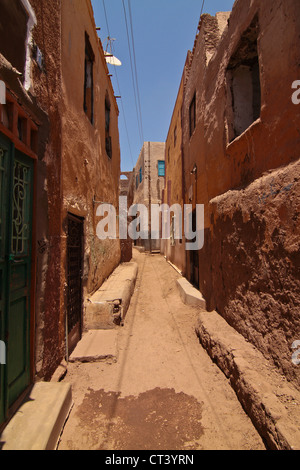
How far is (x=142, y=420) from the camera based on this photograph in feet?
8.45

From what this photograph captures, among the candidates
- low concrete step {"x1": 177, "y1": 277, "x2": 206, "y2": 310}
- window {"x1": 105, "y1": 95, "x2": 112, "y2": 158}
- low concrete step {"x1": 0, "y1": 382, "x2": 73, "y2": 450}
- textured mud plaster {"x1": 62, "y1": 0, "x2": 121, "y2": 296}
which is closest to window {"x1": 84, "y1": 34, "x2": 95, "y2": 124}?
textured mud plaster {"x1": 62, "y1": 0, "x2": 121, "y2": 296}

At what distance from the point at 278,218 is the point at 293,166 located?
56 centimetres

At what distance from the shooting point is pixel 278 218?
2.67 m

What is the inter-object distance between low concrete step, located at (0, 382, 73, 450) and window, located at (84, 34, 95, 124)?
5.04m

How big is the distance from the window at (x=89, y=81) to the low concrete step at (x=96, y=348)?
179 inches

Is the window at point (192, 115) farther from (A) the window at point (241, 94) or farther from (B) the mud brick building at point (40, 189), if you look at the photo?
(B) the mud brick building at point (40, 189)

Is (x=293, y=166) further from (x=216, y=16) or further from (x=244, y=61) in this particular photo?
(x=216, y=16)

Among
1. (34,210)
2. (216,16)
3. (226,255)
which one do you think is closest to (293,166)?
(226,255)

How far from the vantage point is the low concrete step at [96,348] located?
3.73m

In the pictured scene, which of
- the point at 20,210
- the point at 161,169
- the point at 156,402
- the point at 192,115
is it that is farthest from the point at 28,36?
the point at 161,169

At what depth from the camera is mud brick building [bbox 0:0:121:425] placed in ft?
7.13
